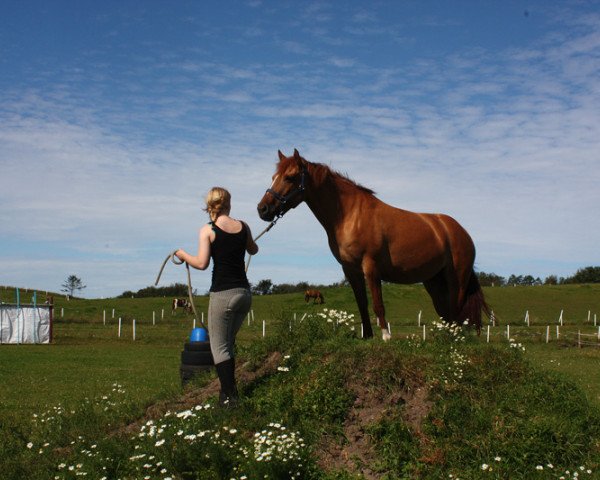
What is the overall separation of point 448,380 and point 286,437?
2128 mm

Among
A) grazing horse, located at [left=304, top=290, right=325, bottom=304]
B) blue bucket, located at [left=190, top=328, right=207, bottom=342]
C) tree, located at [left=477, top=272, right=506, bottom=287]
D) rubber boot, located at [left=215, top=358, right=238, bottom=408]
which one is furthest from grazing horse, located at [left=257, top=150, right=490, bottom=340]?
tree, located at [left=477, top=272, right=506, bottom=287]

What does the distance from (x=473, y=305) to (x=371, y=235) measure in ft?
7.83

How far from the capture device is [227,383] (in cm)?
762

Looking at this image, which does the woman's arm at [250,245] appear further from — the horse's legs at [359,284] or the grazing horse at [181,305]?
the grazing horse at [181,305]

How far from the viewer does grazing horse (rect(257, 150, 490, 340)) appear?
28.3 ft

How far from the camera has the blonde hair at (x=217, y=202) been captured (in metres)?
7.26

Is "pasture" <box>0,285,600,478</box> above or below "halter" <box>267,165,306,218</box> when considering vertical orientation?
below

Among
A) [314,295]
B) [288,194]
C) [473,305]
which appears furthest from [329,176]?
[314,295]

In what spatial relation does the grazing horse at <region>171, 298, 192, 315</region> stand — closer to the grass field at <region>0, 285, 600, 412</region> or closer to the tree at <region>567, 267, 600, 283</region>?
the grass field at <region>0, 285, 600, 412</region>

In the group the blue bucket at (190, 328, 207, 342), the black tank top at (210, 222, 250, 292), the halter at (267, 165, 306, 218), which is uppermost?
the halter at (267, 165, 306, 218)

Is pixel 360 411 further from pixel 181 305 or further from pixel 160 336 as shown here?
pixel 181 305

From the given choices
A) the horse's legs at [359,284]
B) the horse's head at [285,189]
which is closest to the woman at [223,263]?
the horse's head at [285,189]

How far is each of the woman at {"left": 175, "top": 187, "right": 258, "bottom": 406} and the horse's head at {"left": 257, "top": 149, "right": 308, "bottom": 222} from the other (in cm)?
100

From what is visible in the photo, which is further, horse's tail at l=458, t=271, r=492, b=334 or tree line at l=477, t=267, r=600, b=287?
tree line at l=477, t=267, r=600, b=287
